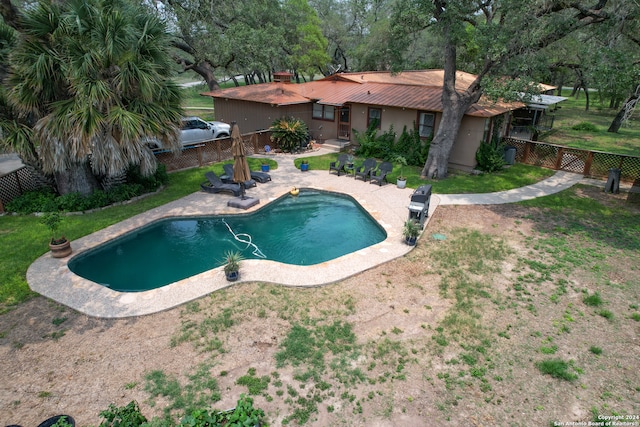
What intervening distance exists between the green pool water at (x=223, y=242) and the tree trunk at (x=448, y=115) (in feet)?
15.0

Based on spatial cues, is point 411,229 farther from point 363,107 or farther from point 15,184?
point 15,184

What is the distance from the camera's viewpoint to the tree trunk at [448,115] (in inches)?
610

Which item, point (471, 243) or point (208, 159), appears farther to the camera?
point (208, 159)

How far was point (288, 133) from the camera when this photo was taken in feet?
68.3

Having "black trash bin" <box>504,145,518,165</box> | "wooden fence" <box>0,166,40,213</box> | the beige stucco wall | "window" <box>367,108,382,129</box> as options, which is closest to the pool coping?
"wooden fence" <box>0,166,40,213</box>

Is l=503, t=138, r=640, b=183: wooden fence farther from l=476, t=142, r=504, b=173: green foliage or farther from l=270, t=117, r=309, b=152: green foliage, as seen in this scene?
l=270, t=117, r=309, b=152: green foliage

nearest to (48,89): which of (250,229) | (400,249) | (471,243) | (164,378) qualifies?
(250,229)

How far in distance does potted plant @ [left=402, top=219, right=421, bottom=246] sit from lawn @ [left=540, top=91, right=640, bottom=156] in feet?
43.5

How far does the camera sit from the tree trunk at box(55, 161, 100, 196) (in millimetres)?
13039

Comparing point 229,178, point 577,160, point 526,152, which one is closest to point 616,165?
point 577,160

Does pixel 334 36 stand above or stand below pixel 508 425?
above

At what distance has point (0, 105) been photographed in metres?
12.1

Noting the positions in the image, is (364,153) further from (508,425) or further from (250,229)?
(508,425)

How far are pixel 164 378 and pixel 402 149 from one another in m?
15.8
